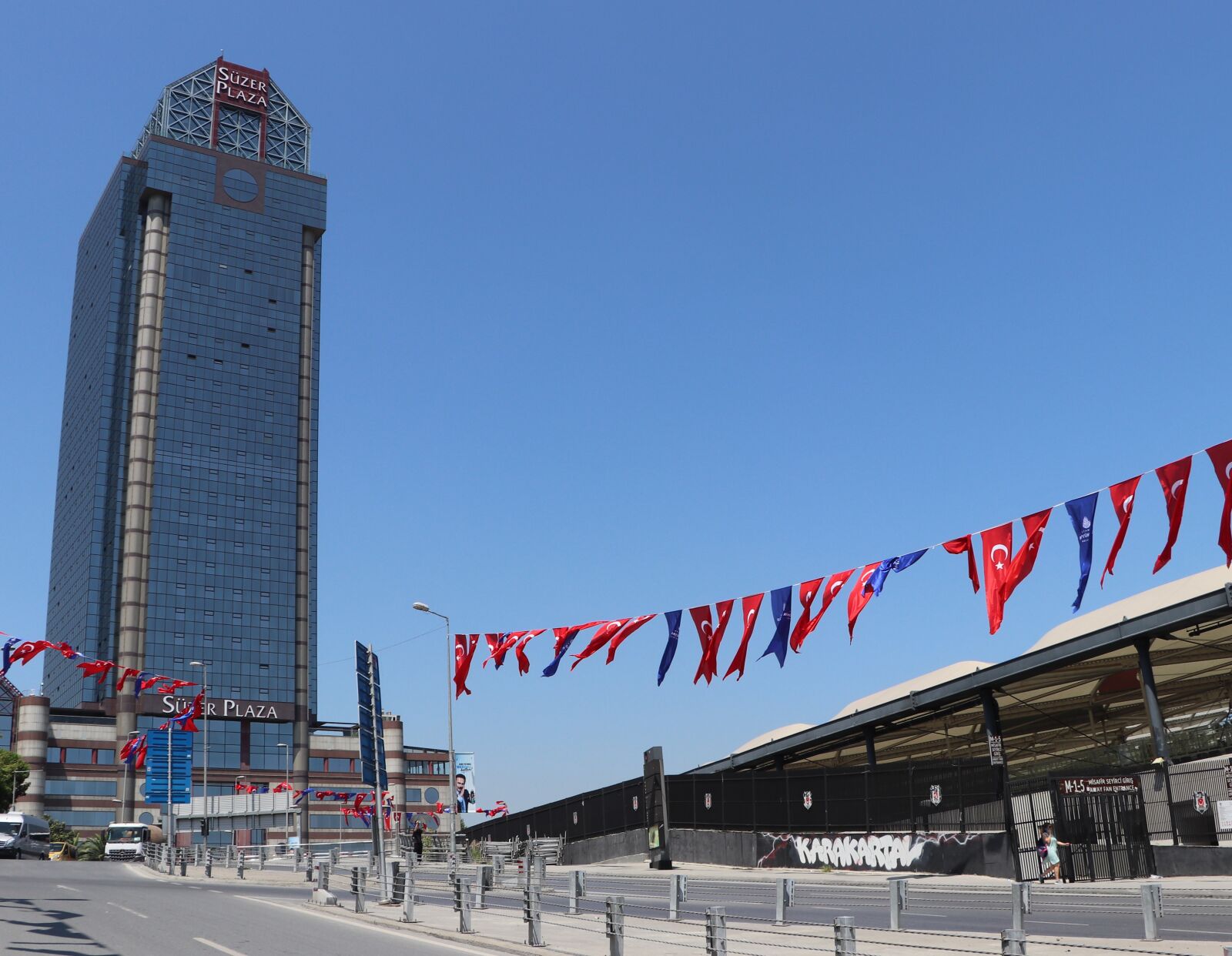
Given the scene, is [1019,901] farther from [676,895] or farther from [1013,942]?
[676,895]

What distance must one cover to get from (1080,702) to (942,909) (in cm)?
2939

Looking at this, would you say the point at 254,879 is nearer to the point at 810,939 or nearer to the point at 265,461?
the point at 810,939

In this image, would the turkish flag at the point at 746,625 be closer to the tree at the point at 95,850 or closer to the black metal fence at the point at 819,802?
the black metal fence at the point at 819,802

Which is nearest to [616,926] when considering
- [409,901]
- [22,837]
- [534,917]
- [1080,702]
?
[534,917]

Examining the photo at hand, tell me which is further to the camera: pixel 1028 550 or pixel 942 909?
pixel 942 909

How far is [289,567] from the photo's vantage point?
136 m

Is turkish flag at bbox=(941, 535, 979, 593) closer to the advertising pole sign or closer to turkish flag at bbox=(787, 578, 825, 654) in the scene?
turkish flag at bbox=(787, 578, 825, 654)

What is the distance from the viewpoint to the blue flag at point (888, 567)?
22750 mm

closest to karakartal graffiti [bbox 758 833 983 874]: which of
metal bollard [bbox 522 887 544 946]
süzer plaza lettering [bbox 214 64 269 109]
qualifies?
metal bollard [bbox 522 887 544 946]

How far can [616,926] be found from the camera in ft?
52.6

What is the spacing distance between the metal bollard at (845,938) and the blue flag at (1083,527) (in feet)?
30.4

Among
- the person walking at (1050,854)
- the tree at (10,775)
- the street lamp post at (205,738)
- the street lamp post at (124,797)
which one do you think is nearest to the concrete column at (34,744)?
the tree at (10,775)

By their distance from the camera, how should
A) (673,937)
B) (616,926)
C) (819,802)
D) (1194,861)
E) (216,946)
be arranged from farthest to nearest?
1. (819,802)
2. (1194,861)
3. (673,937)
4. (216,946)
5. (616,926)

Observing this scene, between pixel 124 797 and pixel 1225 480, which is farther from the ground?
pixel 1225 480
